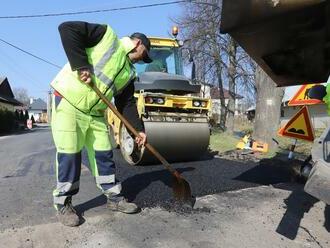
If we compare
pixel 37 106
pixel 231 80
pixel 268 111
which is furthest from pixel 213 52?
pixel 37 106

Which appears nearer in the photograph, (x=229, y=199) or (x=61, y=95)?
(x=61, y=95)

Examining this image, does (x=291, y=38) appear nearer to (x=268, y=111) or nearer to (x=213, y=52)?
(x=268, y=111)

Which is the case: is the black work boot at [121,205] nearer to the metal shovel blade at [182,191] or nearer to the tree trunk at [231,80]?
the metal shovel blade at [182,191]

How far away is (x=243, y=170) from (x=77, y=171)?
3.40 metres

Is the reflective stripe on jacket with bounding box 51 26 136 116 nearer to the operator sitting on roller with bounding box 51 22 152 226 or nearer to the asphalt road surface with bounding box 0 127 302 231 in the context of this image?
the operator sitting on roller with bounding box 51 22 152 226

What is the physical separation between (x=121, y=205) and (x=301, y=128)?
3151 mm

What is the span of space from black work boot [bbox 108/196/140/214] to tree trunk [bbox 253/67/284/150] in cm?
590

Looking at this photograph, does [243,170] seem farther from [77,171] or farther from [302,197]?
[77,171]

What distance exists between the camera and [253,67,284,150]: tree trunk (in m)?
9.67

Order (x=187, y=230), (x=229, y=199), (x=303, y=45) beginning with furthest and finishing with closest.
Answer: (x=229, y=199), (x=187, y=230), (x=303, y=45)

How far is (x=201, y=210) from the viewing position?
4.45m

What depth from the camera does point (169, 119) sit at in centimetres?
796

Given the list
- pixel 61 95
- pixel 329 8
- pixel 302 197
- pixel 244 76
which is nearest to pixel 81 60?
pixel 61 95

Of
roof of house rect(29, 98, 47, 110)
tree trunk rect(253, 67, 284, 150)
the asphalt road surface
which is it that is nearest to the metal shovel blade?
the asphalt road surface
